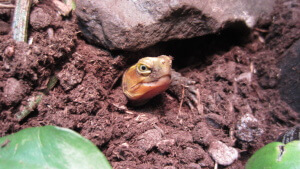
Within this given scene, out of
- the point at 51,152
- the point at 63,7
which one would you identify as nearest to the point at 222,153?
the point at 51,152

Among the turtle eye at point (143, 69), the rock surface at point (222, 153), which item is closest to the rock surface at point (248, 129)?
the rock surface at point (222, 153)

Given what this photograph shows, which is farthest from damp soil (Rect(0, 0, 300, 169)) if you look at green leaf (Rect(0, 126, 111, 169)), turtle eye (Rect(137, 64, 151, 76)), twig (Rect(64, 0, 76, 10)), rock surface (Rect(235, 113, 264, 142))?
green leaf (Rect(0, 126, 111, 169))

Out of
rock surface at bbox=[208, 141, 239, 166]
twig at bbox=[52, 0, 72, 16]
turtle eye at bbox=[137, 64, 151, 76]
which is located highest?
twig at bbox=[52, 0, 72, 16]

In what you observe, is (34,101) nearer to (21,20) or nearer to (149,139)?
(21,20)

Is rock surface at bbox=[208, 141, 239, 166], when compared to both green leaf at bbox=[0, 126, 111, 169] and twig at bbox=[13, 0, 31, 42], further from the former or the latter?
twig at bbox=[13, 0, 31, 42]

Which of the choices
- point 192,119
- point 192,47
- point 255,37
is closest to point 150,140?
point 192,119

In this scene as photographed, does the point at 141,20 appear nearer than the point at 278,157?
No

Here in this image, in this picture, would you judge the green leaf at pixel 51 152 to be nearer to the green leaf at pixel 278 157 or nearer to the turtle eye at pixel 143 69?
the turtle eye at pixel 143 69
